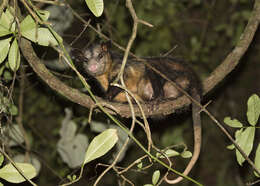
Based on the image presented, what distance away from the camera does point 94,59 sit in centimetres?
374

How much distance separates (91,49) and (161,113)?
1.07 meters

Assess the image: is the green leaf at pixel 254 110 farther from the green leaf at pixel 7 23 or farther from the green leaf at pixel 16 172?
the green leaf at pixel 7 23

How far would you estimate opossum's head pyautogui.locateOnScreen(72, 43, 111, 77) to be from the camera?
365 cm

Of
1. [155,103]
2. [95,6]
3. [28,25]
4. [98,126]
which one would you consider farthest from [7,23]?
[98,126]

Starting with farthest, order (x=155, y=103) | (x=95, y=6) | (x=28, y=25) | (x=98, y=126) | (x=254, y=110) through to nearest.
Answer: (x=98, y=126)
(x=155, y=103)
(x=254, y=110)
(x=28, y=25)
(x=95, y=6)

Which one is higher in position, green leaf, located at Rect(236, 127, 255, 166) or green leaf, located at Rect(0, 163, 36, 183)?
green leaf, located at Rect(0, 163, 36, 183)

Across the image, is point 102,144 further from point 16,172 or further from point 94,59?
point 94,59

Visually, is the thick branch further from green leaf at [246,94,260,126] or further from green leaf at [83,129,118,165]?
green leaf at [246,94,260,126]

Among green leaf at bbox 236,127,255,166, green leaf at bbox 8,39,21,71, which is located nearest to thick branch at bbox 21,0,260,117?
green leaf at bbox 8,39,21,71

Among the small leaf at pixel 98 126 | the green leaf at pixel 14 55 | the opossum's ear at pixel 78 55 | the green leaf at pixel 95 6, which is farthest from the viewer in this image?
the small leaf at pixel 98 126

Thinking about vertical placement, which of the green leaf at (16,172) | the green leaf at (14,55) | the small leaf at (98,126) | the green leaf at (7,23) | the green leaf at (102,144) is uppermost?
the green leaf at (7,23)

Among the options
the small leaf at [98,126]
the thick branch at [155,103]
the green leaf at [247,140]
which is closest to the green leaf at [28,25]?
the thick branch at [155,103]

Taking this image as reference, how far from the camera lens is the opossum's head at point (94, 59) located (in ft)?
12.0

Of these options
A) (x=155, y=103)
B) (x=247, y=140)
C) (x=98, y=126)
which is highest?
(x=247, y=140)
